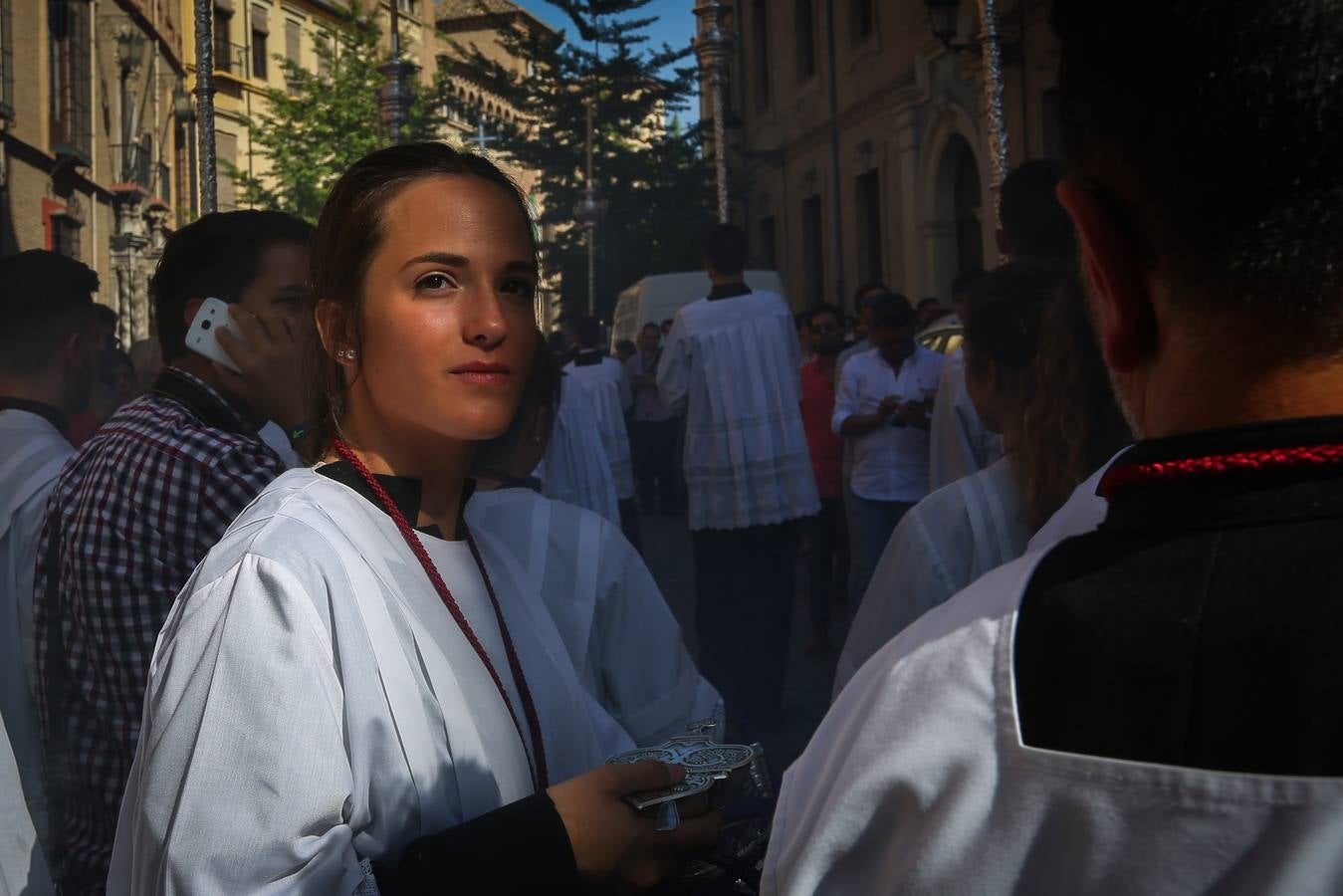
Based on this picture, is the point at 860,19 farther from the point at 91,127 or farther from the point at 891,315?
the point at 891,315

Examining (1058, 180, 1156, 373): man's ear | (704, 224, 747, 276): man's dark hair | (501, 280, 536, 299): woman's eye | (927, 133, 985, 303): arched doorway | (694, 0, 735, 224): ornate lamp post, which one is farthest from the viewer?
(927, 133, 985, 303): arched doorway

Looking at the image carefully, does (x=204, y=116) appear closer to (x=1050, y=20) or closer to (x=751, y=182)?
(x=1050, y=20)

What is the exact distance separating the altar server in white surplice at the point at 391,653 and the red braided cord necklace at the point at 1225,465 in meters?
0.95

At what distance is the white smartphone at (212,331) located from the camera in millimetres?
2508

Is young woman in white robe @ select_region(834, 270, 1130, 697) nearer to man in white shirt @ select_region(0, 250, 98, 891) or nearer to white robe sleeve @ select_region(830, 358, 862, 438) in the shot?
man in white shirt @ select_region(0, 250, 98, 891)

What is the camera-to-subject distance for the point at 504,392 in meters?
1.93

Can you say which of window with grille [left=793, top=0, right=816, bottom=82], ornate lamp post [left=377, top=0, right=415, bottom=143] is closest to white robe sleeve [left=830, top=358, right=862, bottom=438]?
ornate lamp post [left=377, top=0, right=415, bottom=143]

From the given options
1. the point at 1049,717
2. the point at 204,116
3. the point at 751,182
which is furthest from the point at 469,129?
the point at 1049,717

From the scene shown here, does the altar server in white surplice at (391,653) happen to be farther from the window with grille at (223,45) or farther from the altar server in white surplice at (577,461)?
the window with grille at (223,45)

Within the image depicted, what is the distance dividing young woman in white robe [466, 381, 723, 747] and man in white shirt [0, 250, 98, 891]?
3.13ft

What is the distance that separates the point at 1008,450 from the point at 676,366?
4357 mm

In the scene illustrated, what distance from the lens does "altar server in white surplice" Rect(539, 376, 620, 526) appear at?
21.4ft

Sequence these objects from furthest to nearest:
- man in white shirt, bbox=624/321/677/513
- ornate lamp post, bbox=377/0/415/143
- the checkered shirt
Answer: man in white shirt, bbox=624/321/677/513
ornate lamp post, bbox=377/0/415/143
the checkered shirt

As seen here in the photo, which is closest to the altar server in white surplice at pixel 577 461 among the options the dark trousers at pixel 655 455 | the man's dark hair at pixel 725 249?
the man's dark hair at pixel 725 249
